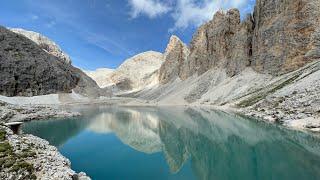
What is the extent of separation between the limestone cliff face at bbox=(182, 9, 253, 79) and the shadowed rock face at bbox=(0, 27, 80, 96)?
73.8m

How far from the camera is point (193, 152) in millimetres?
39781

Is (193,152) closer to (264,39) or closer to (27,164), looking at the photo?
(27,164)

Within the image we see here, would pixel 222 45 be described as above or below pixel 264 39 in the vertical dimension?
above

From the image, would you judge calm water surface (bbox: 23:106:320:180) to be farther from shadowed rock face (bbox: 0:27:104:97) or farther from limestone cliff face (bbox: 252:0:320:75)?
shadowed rock face (bbox: 0:27:104:97)

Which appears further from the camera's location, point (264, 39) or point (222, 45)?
point (222, 45)

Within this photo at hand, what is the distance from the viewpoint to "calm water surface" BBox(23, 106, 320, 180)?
2855cm

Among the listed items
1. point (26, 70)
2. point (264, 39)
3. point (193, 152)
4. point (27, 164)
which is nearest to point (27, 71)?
point (26, 70)

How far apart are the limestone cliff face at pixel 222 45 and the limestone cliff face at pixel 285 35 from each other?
1212 centimetres

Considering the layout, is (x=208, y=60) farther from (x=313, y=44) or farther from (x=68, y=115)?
(x=68, y=115)

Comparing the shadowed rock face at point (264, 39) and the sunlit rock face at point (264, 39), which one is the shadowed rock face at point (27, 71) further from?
the shadowed rock face at point (264, 39)

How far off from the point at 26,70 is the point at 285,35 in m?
116

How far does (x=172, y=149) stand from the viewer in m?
43.3

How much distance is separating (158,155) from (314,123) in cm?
2379

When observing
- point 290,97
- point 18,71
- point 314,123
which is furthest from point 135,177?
point 18,71
